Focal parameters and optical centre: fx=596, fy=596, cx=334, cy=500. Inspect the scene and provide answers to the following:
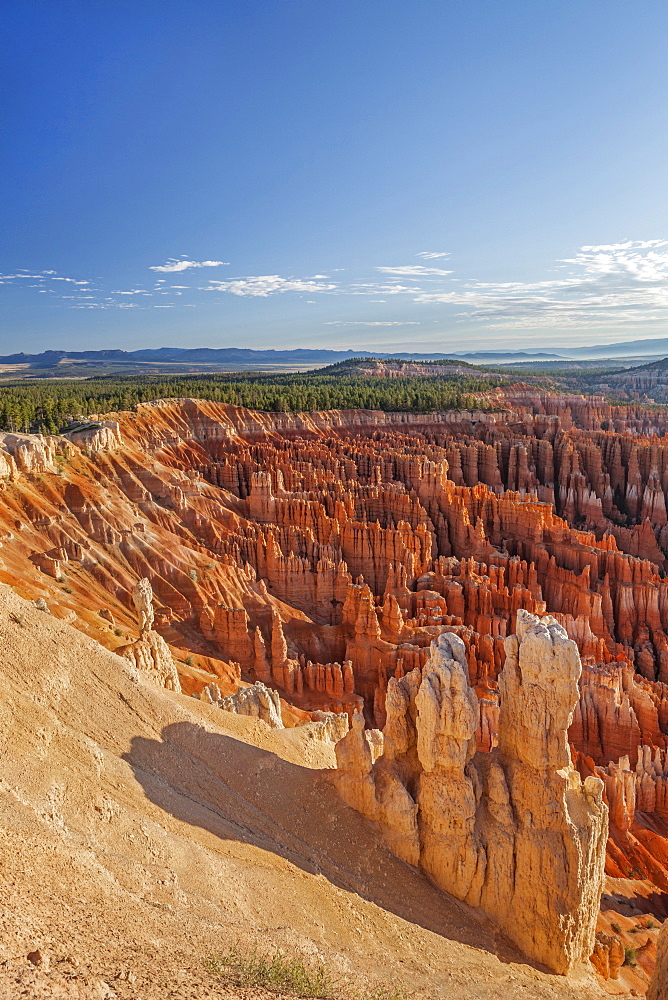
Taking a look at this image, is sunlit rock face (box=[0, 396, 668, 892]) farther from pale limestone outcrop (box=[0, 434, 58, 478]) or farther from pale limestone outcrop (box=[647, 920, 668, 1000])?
pale limestone outcrop (box=[647, 920, 668, 1000])

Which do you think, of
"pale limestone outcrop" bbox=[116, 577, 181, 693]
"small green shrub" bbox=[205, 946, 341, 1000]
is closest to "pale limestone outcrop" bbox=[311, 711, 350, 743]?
"pale limestone outcrop" bbox=[116, 577, 181, 693]

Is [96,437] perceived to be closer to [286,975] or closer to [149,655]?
[149,655]

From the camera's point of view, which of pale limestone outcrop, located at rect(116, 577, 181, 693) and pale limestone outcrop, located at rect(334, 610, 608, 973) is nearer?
pale limestone outcrop, located at rect(334, 610, 608, 973)

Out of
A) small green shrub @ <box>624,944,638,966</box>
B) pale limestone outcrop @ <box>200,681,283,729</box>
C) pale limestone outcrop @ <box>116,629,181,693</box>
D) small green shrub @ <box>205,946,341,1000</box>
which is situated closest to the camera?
small green shrub @ <box>205,946,341,1000</box>

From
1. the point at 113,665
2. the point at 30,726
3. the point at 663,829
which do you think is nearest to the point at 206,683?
the point at 113,665

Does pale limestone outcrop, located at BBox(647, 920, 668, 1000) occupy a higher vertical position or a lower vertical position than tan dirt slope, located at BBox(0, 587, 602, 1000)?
lower

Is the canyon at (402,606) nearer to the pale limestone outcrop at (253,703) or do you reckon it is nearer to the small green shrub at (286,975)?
the pale limestone outcrop at (253,703)

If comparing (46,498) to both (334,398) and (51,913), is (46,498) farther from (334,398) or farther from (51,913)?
(334,398)

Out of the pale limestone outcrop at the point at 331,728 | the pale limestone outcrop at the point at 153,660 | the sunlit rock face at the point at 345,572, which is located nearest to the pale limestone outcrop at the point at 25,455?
the sunlit rock face at the point at 345,572
